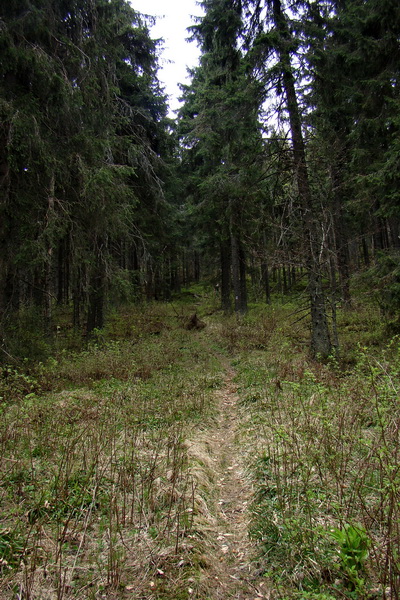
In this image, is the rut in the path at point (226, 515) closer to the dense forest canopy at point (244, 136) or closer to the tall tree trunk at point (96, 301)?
the dense forest canopy at point (244, 136)

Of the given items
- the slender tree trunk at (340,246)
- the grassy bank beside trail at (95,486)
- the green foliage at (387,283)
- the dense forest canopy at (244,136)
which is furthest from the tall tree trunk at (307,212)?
the grassy bank beside trail at (95,486)

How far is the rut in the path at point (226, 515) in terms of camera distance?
243cm

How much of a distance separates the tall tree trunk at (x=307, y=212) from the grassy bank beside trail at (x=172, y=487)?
4.34 ft

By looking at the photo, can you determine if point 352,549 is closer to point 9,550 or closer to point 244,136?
point 9,550

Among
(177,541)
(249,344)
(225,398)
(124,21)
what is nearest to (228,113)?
(124,21)

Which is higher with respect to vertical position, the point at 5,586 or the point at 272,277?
→ the point at 272,277

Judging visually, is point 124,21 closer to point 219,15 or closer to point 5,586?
point 219,15

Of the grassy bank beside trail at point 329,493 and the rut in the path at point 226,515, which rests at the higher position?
the grassy bank beside trail at point 329,493

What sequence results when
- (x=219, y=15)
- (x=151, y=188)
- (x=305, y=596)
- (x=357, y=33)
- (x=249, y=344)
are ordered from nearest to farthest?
(x=305, y=596)
(x=357, y=33)
(x=219, y=15)
(x=249, y=344)
(x=151, y=188)

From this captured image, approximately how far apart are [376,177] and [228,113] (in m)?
4.81

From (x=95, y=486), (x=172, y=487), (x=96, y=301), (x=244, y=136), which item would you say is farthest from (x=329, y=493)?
(x=96, y=301)

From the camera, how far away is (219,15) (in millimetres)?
10125

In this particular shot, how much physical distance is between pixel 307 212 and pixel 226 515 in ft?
24.1

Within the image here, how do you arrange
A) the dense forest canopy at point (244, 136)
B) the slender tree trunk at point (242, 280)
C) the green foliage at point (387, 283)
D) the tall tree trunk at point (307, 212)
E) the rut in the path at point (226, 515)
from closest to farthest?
the rut in the path at point (226, 515), the dense forest canopy at point (244, 136), the green foliage at point (387, 283), the tall tree trunk at point (307, 212), the slender tree trunk at point (242, 280)
